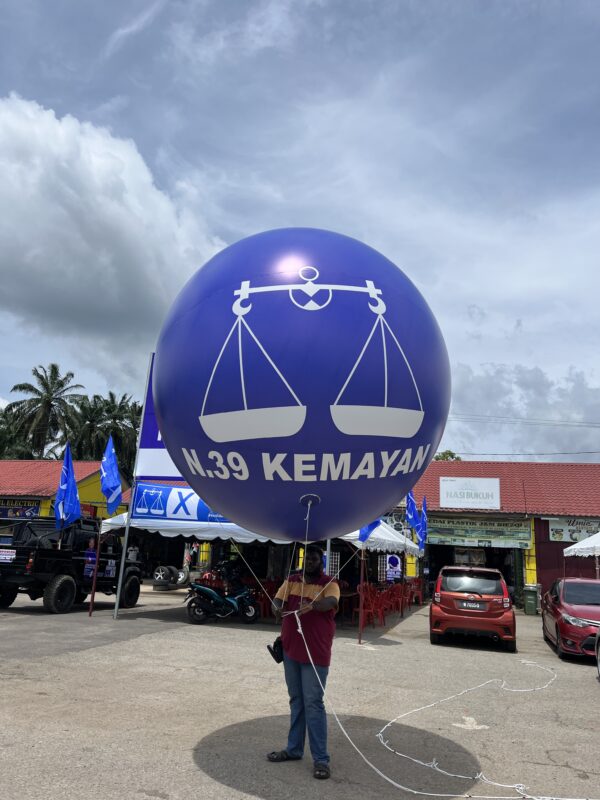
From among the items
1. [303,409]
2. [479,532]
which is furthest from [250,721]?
[479,532]

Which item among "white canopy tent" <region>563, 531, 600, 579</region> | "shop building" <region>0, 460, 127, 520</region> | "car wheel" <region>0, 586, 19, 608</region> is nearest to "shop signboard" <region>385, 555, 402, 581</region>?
"white canopy tent" <region>563, 531, 600, 579</region>

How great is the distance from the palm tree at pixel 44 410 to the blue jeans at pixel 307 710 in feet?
146

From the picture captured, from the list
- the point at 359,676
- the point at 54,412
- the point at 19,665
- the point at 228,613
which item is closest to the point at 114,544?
the point at 228,613

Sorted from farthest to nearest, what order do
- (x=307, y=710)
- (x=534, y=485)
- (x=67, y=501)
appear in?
(x=534, y=485)
(x=67, y=501)
(x=307, y=710)

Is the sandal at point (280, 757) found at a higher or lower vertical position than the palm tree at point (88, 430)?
lower

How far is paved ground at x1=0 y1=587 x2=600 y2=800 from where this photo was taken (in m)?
4.21

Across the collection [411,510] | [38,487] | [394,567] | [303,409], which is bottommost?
[394,567]

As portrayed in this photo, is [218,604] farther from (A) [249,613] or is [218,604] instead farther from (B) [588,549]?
(B) [588,549]

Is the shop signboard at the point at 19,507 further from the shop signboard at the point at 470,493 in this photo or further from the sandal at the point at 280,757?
the sandal at the point at 280,757

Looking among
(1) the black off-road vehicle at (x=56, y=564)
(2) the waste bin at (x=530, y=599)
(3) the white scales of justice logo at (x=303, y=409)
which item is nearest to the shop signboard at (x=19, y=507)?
(1) the black off-road vehicle at (x=56, y=564)

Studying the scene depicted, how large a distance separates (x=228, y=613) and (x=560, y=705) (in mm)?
7981

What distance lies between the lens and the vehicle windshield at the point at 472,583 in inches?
458

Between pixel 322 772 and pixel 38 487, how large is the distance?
102ft

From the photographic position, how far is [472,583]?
11781mm
